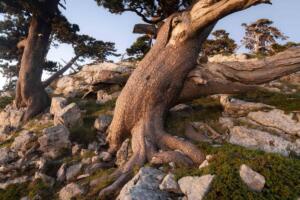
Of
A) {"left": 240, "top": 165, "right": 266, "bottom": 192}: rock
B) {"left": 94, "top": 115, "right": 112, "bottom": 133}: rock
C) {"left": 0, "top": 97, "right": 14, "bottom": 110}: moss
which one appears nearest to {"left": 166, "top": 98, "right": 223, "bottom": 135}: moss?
{"left": 94, "top": 115, "right": 112, "bottom": 133}: rock

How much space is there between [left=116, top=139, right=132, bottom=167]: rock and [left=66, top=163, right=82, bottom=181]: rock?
133 cm

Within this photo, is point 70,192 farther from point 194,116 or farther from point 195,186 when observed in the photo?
point 194,116

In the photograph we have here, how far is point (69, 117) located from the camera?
1336cm

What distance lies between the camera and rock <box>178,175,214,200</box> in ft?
21.2

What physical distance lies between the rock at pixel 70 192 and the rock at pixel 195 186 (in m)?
3.10

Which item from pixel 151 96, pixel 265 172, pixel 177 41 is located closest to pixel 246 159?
pixel 265 172

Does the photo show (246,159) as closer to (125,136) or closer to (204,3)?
(125,136)

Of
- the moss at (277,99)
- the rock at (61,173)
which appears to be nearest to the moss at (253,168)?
the rock at (61,173)

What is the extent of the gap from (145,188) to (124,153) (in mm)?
3655

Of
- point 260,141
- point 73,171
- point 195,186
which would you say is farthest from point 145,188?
point 260,141

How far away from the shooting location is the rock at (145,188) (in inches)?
259

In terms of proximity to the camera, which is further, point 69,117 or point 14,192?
point 69,117

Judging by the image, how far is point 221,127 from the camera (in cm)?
1146

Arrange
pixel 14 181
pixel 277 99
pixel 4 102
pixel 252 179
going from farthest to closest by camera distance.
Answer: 1. pixel 4 102
2. pixel 277 99
3. pixel 14 181
4. pixel 252 179
